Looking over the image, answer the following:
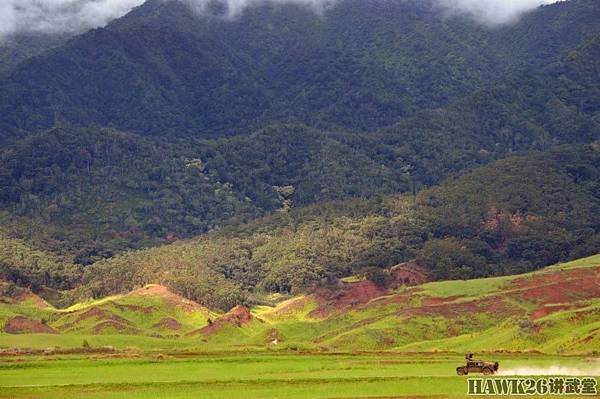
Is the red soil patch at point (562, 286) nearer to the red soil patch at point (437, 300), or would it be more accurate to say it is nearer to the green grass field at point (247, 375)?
the red soil patch at point (437, 300)

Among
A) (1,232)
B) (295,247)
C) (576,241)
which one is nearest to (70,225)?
(1,232)

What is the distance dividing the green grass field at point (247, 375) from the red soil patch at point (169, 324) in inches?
1925

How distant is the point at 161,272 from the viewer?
141625 millimetres

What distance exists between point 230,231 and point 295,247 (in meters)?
26.0

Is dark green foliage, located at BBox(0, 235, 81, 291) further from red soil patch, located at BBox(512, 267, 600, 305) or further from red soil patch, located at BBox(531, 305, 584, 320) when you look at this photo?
red soil patch, located at BBox(531, 305, 584, 320)

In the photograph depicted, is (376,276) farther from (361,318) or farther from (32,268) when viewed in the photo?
(32,268)

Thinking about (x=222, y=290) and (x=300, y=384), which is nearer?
(x=300, y=384)

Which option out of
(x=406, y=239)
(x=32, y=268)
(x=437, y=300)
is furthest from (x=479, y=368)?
(x=32, y=268)

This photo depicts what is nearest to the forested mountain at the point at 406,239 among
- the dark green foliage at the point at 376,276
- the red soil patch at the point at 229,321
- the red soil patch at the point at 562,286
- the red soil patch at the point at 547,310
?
the dark green foliage at the point at 376,276

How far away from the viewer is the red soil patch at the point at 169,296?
122m

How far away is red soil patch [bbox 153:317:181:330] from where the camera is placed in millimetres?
114562

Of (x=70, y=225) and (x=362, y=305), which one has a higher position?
(x=70, y=225)

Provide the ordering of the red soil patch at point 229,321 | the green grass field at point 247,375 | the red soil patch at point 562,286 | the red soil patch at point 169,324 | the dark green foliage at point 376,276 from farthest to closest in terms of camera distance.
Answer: the dark green foliage at point 376,276
the red soil patch at point 169,324
the red soil patch at point 229,321
the red soil patch at point 562,286
the green grass field at point 247,375

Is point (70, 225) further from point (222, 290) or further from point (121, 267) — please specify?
point (222, 290)
